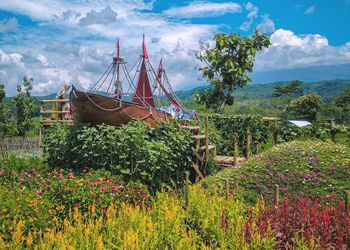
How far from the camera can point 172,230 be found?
13.4ft

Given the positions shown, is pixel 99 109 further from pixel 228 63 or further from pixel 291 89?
pixel 291 89

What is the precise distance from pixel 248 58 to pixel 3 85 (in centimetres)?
1843

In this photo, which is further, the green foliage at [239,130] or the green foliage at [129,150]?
the green foliage at [239,130]

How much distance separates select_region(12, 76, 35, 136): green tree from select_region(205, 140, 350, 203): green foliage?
744 inches

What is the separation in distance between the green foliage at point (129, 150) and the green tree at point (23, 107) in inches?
644

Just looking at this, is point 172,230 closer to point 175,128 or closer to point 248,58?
point 175,128

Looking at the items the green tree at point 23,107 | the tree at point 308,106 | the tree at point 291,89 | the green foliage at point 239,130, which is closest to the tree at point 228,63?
the green foliage at point 239,130

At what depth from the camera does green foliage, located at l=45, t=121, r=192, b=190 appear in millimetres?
8547

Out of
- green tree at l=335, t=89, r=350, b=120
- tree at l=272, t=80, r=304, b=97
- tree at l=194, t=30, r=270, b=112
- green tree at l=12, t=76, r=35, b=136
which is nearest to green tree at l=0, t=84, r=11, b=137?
green tree at l=12, t=76, r=35, b=136

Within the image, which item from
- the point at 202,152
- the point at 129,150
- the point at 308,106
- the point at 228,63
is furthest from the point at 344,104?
the point at 129,150

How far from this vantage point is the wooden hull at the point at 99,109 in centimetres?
976

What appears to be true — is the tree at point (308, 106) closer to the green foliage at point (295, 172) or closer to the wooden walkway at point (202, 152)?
the wooden walkway at point (202, 152)

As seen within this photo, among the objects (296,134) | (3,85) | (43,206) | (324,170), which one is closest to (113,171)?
(43,206)

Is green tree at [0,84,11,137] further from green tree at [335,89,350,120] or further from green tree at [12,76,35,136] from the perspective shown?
green tree at [335,89,350,120]
